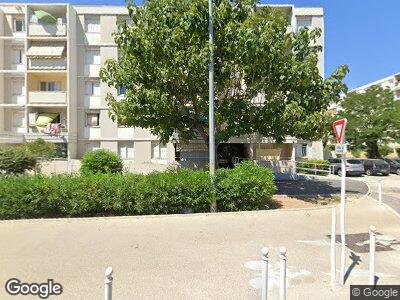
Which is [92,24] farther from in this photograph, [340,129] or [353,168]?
[340,129]

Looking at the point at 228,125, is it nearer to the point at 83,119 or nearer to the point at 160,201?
the point at 160,201

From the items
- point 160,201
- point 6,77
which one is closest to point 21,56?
point 6,77

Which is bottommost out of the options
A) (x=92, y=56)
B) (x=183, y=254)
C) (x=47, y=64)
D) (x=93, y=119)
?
(x=183, y=254)

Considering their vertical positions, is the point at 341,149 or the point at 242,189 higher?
the point at 341,149

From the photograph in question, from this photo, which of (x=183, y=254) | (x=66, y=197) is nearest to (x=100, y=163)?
(x=66, y=197)

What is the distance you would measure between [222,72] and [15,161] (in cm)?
940

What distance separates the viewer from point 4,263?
17.0 feet

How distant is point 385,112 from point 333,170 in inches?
468

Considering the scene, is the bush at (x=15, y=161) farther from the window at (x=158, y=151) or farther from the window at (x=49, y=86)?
the window at (x=49, y=86)

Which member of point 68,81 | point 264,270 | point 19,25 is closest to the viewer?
point 264,270

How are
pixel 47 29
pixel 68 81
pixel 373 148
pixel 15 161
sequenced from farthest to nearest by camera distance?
1. pixel 373 148
2. pixel 47 29
3. pixel 68 81
4. pixel 15 161

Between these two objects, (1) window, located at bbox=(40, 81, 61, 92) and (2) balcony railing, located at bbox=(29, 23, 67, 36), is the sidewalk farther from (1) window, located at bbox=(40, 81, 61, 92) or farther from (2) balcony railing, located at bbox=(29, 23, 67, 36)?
(2) balcony railing, located at bbox=(29, 23, 67, 36)

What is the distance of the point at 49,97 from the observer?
→ 77.8 feet

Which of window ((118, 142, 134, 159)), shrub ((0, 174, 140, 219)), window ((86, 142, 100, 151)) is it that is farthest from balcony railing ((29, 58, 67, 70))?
shrub ((0, 174, 140, 219))
